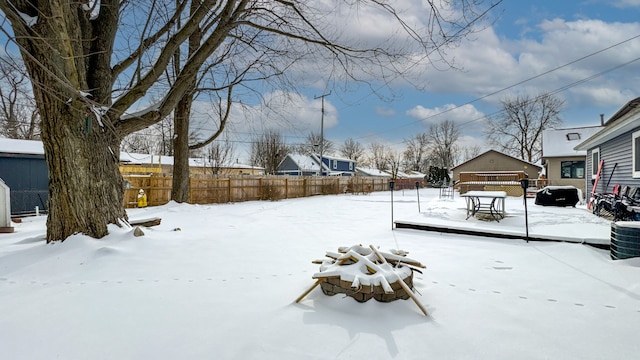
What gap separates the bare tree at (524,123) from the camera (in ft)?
92.7

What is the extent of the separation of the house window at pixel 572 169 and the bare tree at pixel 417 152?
31173 mm

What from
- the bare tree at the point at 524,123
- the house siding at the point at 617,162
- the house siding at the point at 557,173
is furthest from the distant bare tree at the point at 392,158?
the house siding at the point at 617,162

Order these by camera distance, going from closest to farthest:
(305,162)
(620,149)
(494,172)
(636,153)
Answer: (636,153)
(620,149)
(494,172)
(305,162)

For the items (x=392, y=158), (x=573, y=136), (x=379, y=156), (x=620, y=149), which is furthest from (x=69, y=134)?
(x=379, y=156)

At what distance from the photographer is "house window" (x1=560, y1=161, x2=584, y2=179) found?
53.8 ft

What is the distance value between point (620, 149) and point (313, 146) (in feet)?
112

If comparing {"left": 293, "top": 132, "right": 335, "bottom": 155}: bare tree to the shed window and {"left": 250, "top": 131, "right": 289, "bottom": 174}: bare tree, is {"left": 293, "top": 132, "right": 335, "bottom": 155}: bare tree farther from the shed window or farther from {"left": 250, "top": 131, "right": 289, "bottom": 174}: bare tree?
the shed window

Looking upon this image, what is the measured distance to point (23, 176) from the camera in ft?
31.6

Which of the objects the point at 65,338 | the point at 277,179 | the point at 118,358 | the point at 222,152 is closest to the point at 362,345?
the point at 118,358

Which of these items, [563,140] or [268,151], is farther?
[268,151]

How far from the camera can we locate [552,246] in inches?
179

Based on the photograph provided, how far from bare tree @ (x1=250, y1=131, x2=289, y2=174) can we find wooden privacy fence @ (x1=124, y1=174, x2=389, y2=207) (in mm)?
15325

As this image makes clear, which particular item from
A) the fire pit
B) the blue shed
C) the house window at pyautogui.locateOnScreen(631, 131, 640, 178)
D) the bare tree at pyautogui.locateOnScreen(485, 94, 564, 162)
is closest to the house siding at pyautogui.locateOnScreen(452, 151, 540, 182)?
the bare tree at pyautogui.locateOnScreen(485, 94, 564, 162)

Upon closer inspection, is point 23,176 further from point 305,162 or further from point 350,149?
point 350,149
